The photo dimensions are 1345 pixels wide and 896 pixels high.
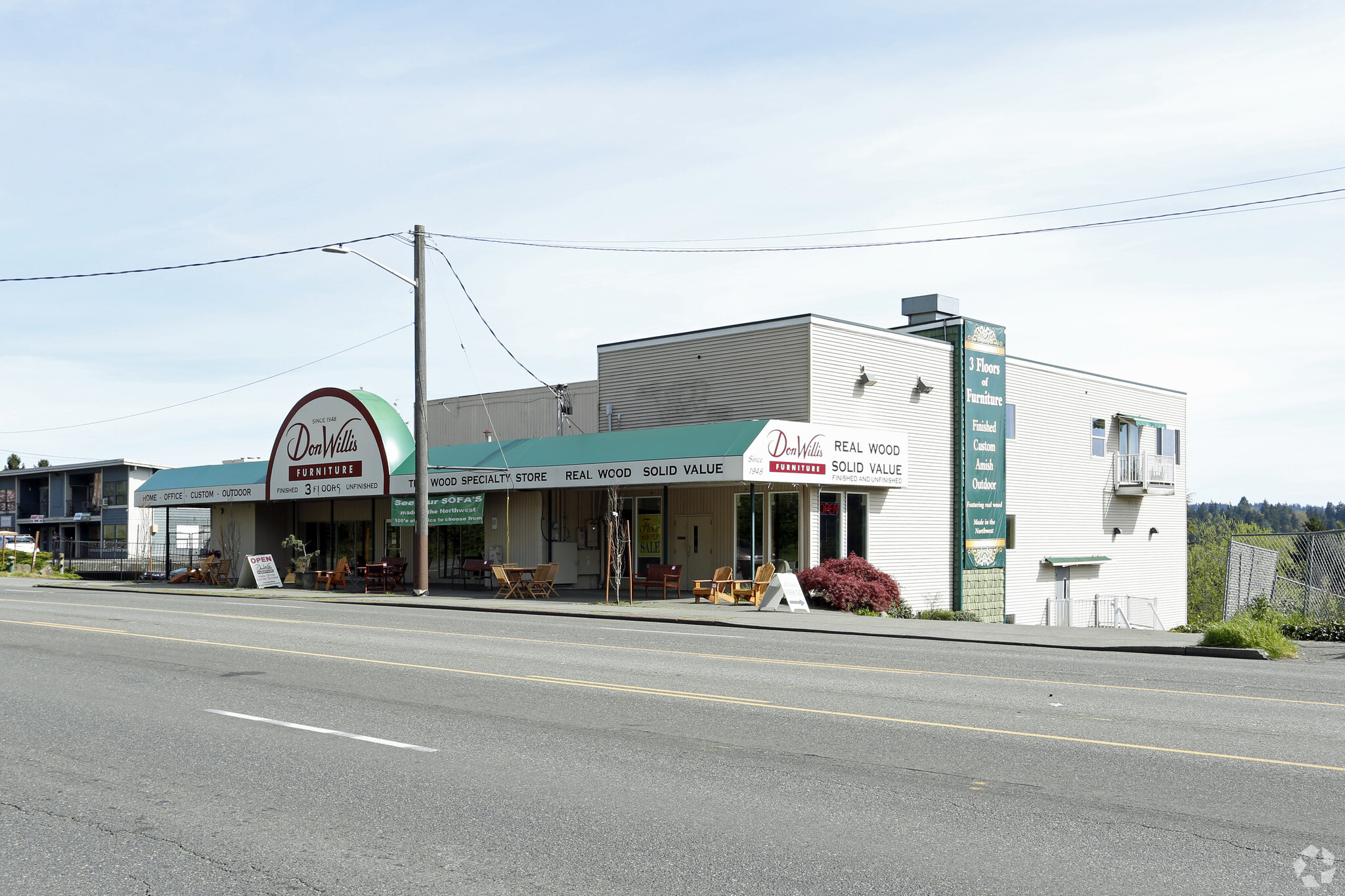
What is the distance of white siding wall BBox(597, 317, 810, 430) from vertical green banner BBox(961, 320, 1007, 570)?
6.51m

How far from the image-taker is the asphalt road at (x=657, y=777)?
5.39m

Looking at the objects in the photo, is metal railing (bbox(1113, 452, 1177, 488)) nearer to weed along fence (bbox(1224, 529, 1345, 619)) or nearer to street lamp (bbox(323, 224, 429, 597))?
weed along fence (bbox(1224, 529, 1345, 619))

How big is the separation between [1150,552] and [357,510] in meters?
27.1

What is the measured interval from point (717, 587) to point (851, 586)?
2.98 metres

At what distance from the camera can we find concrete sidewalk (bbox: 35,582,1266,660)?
17.1 metres

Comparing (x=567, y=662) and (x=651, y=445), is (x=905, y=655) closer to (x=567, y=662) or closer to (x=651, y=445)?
(x=567, y=662)

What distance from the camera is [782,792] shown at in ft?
22.4

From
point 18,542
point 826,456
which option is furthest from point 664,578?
point 18,542

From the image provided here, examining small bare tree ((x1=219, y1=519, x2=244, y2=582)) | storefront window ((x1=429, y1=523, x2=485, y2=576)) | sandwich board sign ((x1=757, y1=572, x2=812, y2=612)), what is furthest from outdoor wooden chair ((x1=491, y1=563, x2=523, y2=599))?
small bare tree ((x1=219, y1=519, x2=244, y2=582))

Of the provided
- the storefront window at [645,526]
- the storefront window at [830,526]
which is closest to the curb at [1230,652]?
the storefront window at [830,526]

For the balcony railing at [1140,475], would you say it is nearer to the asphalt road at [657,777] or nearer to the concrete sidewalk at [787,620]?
the concrete sidewalk at [787,620]

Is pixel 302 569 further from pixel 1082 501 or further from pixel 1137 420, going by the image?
pixel 1137 420

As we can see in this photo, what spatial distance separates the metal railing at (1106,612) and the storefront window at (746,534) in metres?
12.3

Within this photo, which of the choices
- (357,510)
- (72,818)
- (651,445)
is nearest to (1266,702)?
(72,818)
